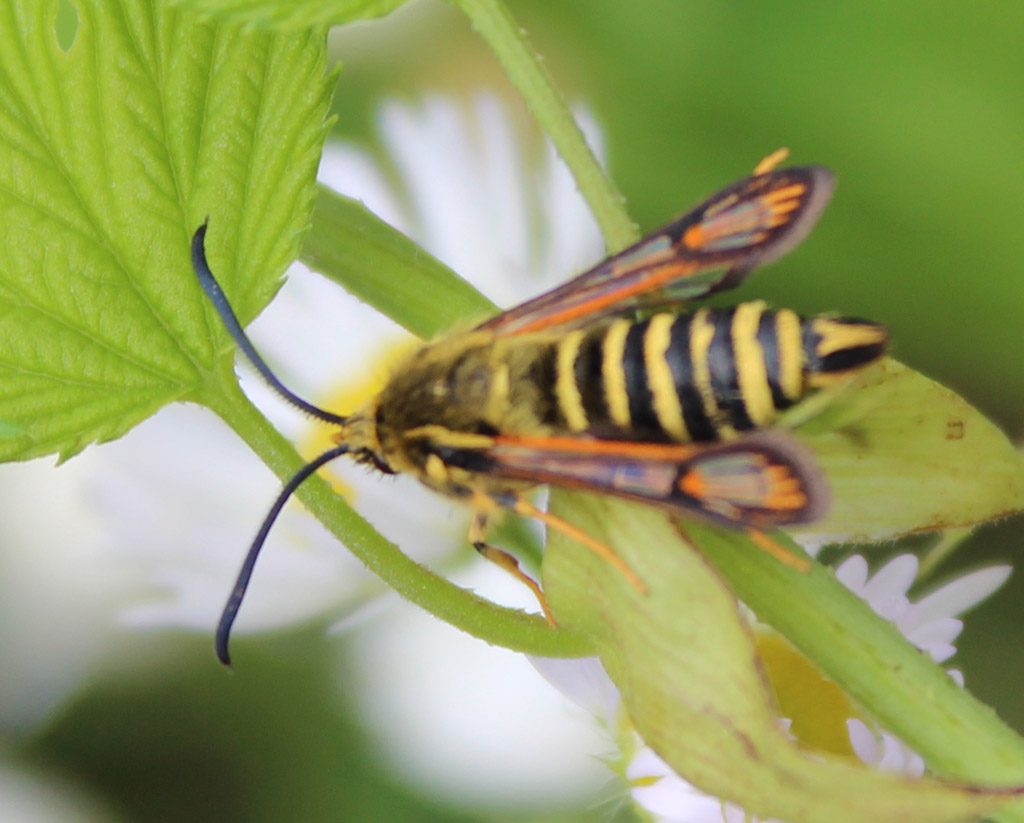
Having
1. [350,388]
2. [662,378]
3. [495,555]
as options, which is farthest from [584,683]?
[350,388]

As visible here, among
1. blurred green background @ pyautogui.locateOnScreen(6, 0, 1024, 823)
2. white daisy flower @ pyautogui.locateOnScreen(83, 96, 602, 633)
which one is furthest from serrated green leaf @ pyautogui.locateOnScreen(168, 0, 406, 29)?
blurred green background @ pyautogui.locateOnScreen(6, 0, 1024, 823)

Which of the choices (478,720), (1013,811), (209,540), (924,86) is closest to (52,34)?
(1013,811)

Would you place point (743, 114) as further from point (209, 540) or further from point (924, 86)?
point (209, 540)

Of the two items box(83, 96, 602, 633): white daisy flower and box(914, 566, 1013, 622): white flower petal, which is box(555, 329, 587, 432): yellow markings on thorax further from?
box(83, 96, 602, 633): white daisy flower

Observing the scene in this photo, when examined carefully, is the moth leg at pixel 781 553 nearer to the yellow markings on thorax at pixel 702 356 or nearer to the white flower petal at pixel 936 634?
the yellow markings on thorax at pixel 702 356

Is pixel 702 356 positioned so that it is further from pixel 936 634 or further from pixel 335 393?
pixel 335 393

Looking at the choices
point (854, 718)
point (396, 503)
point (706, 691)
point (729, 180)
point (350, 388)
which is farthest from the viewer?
point (729, 180)

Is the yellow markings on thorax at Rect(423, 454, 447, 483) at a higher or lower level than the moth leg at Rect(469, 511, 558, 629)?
higher
